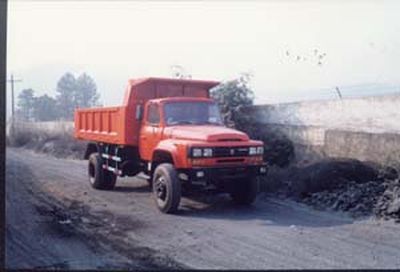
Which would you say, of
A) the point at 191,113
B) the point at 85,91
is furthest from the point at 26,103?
the point at 191,113

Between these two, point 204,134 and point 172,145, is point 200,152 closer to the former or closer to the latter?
point 204,134

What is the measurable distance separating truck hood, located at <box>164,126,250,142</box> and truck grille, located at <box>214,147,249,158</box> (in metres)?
0.20

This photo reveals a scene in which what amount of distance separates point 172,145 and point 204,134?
708mm

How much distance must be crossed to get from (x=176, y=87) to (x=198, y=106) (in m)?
1.30

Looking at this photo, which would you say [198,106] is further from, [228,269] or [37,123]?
[37,123]

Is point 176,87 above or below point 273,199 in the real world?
above

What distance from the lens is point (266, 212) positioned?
11.4 metres

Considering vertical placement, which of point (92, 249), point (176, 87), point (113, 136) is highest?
point (176, 87)

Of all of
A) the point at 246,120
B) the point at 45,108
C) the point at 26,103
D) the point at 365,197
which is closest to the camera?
the point at 365,197

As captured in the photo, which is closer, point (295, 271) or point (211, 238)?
point (295, 271)

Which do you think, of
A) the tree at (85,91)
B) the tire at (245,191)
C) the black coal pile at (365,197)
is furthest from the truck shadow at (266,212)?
the tree at (85,91)

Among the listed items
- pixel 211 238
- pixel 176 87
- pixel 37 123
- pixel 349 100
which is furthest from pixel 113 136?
pixel 37 123

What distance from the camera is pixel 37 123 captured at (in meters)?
41.9

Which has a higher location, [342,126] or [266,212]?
[342,126]
